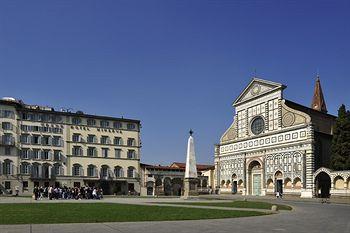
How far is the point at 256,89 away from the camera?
74.4 meters

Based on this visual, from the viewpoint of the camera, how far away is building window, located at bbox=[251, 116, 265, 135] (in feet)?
240

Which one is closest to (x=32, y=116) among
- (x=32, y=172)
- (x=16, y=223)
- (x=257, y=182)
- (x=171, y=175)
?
(x=32, y=172)

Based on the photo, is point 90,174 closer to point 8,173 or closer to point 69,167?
point 69,167

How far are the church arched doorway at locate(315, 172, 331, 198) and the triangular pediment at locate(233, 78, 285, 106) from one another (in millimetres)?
14588

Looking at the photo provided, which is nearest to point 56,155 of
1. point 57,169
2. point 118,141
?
point 57,169

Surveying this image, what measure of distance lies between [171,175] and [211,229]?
75205 millimetres

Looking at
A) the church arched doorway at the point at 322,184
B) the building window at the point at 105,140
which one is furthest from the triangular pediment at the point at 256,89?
the building window at the point at 105,140

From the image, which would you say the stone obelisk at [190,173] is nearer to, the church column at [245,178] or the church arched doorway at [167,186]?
the church column at [245,178]

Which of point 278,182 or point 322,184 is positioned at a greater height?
point 322,184

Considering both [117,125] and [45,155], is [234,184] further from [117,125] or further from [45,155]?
[45,155]

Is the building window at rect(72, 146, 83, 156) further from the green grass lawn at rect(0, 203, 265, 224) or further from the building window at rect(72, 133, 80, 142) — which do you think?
the green grass lawn at rect(0, 203, 265, 224)

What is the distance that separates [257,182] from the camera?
73.4 m

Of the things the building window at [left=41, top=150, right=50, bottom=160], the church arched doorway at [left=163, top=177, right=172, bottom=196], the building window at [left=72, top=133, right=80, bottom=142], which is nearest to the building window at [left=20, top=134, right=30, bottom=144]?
the building window at [left=41, top=150, right=50, bottom=160]

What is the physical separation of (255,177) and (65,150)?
33445mm
